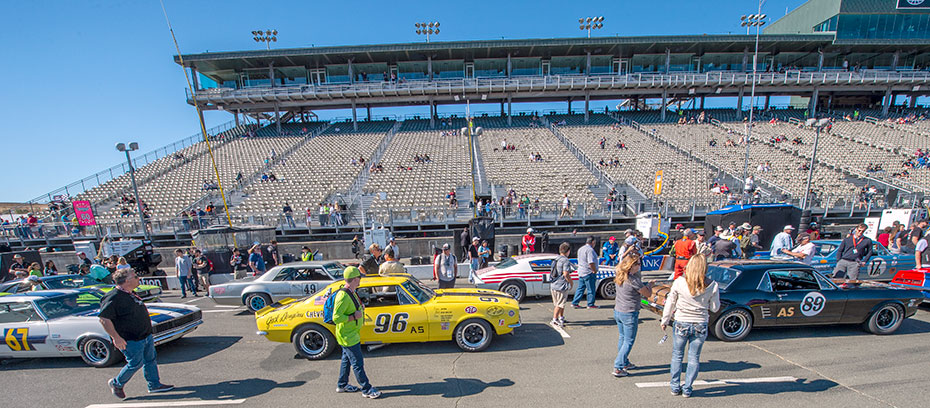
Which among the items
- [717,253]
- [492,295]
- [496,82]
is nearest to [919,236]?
[717,253]

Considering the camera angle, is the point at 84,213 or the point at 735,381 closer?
the point at 735,381

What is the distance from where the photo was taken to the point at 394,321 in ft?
19.0

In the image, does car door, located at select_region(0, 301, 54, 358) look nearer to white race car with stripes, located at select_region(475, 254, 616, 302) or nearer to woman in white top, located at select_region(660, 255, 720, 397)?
white race car with stripes, located at select_region(475, 254, 616, 302)

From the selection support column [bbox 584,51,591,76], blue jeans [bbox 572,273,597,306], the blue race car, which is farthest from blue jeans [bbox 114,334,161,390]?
support column [bbox 584,51,591,76]

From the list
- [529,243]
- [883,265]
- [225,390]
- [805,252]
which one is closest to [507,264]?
[529,243]

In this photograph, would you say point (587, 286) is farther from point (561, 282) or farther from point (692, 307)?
point (692, 307)

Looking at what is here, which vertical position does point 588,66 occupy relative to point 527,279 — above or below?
above

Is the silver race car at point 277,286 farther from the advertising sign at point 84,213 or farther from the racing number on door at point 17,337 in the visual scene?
the advertising sign at point 84,213

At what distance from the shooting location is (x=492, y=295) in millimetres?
6527

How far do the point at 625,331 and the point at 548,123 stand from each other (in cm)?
3449

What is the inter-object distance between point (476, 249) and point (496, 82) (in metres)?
29.4

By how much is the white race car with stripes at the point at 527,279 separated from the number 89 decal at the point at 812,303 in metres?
3.37

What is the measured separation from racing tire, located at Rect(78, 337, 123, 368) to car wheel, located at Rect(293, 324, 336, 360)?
9.20 ft

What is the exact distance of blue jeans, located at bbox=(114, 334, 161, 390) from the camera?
4523 mm
